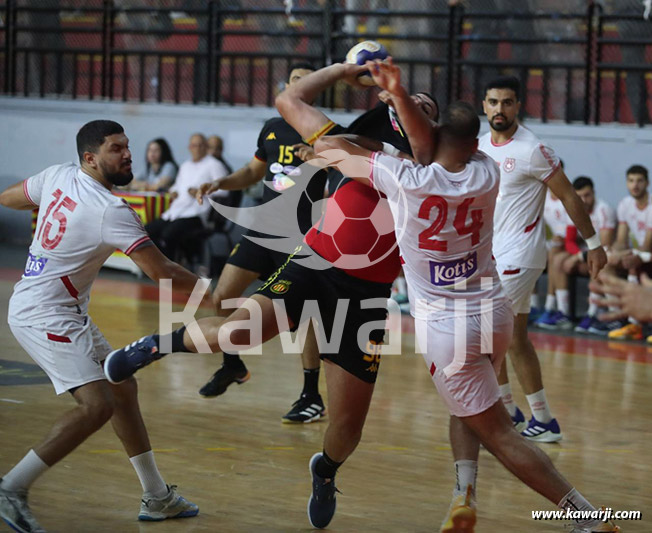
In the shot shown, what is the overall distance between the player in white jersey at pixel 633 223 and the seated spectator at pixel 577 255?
0.13 meters

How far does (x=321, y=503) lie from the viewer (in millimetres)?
5219

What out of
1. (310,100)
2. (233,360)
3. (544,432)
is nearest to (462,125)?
(310,100)

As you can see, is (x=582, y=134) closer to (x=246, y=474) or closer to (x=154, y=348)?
(x=246, y=474)

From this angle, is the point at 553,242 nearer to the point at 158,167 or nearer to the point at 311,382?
the point at 311,382

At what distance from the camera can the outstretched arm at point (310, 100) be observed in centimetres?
486

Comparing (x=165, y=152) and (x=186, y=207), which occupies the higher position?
(x=165, y=152)

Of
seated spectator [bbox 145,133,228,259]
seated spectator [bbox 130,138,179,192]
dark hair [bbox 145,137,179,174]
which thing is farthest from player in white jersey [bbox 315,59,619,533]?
dark hair [bbox 145,137,179,174]

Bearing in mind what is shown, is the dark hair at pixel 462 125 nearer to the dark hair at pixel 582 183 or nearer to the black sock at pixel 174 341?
the black sock at pixel 174 341

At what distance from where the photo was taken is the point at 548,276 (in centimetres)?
1201

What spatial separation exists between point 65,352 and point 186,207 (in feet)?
29.1

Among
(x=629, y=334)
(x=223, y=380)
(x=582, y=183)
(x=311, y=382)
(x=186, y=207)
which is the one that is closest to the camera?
(x=223, y=380)

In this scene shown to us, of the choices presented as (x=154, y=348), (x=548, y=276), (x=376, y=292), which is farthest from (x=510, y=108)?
(x=548, y=276)

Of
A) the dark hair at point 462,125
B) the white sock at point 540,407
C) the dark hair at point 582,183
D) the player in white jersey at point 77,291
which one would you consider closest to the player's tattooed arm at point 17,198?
the player in white jersey at point 77,291

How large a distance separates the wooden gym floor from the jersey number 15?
130 centimetres
